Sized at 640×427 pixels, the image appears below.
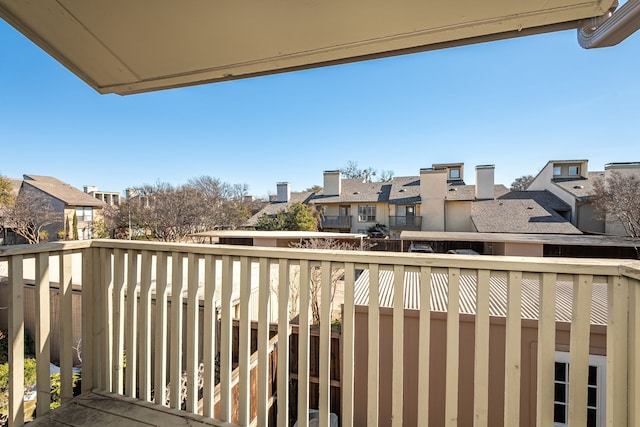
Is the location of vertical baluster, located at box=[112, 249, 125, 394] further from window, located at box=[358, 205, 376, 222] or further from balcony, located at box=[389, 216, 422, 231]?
window, located at box=[358, 205, 376, 222]

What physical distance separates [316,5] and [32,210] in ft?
72.4

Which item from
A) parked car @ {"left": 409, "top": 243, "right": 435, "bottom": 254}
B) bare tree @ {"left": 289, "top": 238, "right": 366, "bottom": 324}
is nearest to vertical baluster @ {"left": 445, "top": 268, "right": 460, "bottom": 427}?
bare tree @ {"left": 289, "top": 238, "right": 366, "bottom": 324}

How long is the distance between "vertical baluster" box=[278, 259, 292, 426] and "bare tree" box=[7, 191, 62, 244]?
2113 cm

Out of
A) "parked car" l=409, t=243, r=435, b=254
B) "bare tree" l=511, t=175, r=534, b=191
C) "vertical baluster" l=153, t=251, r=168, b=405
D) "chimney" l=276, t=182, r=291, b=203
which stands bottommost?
"parked car" l=409, t=243, r=435, b=254

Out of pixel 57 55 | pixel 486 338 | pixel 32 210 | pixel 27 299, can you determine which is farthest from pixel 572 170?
pixel 32 210

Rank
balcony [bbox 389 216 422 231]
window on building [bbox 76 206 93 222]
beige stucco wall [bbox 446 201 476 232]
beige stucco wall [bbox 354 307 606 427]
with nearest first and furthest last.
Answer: beige stucco wall [bbox 354 307 606 427]
beige stucco wall [bbox 446 201 476 232]
balcony [bbox 389 216 422 231]
window on building [bbox 76 206 93 222]

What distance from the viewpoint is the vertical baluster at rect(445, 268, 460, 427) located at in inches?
43.9

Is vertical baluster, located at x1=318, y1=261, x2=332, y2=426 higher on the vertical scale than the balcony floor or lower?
higher

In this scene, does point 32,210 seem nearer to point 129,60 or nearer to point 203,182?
point 203,182

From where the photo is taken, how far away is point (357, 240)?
13.1 m

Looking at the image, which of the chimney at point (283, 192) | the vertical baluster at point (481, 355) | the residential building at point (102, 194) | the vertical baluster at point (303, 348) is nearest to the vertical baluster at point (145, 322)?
the vertical baluster at point (303, 348)

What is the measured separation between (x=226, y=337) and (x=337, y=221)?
59.1 ft

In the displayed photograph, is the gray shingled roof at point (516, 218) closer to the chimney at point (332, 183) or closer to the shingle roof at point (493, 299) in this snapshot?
the chimney at point (332, 183)

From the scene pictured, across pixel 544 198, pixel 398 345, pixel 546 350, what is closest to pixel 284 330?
pixel 398 345
